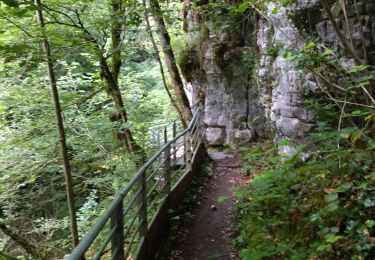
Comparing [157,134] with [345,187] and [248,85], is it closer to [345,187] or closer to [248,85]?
[248,85]

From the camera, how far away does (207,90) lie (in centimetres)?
1446

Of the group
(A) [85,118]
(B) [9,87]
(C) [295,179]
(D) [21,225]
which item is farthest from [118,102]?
(C) [295,179]

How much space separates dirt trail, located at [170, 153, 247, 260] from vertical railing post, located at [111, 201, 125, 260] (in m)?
1.65

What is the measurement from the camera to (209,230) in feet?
18.0

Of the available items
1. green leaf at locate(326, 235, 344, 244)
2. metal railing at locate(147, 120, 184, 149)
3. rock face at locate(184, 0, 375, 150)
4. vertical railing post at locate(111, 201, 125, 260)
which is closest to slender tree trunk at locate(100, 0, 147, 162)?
metal railing at locate(147, 120, 184, 149)

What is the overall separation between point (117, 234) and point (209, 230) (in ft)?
8.71

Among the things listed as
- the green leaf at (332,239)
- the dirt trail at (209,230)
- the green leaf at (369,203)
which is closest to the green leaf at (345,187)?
the green leaf at (369,203)

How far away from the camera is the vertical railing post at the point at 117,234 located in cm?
305

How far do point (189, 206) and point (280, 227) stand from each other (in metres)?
2.28

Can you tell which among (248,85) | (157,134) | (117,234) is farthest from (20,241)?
(248,85)

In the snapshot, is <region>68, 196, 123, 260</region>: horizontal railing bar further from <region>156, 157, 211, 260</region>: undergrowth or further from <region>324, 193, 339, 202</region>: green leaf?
<region>324, 193, 339, 202</region>: green leaf

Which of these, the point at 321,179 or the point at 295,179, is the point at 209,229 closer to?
the point at 295,179

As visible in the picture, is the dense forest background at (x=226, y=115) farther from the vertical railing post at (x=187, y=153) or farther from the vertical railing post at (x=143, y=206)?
the vertical railing post at (x=187, y=153)

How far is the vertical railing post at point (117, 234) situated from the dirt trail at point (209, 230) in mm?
1652
